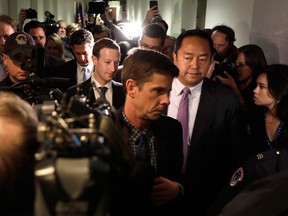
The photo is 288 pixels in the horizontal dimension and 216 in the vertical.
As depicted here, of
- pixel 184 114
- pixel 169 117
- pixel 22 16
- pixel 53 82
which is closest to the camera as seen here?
pixel 53 82

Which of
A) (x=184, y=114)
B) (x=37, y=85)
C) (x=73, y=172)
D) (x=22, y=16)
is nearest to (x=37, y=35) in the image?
(x=22, y=16)

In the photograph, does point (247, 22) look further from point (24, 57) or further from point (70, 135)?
point (70, 135)

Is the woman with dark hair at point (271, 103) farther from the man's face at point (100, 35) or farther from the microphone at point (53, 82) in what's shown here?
the man's face at point (100, 35)

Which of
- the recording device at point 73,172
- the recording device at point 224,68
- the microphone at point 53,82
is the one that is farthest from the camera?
the recording device at point 224,68

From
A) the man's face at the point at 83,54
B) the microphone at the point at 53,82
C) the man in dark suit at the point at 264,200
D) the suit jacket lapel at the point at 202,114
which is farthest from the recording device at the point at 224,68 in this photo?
the man in dark suit at the point at 264,200

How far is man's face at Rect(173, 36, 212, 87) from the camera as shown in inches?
66.1

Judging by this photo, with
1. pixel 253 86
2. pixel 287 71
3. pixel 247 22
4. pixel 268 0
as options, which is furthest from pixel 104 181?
pixel 247 22

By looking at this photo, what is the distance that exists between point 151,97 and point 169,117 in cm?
18

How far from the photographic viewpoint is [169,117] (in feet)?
4.28

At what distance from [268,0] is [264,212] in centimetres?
252

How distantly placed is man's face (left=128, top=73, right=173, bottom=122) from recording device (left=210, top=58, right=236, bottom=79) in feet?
3.92

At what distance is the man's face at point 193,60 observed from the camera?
1.68 m

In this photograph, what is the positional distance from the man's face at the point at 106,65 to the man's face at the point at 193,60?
640 mm

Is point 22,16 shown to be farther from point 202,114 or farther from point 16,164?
point 16,164
